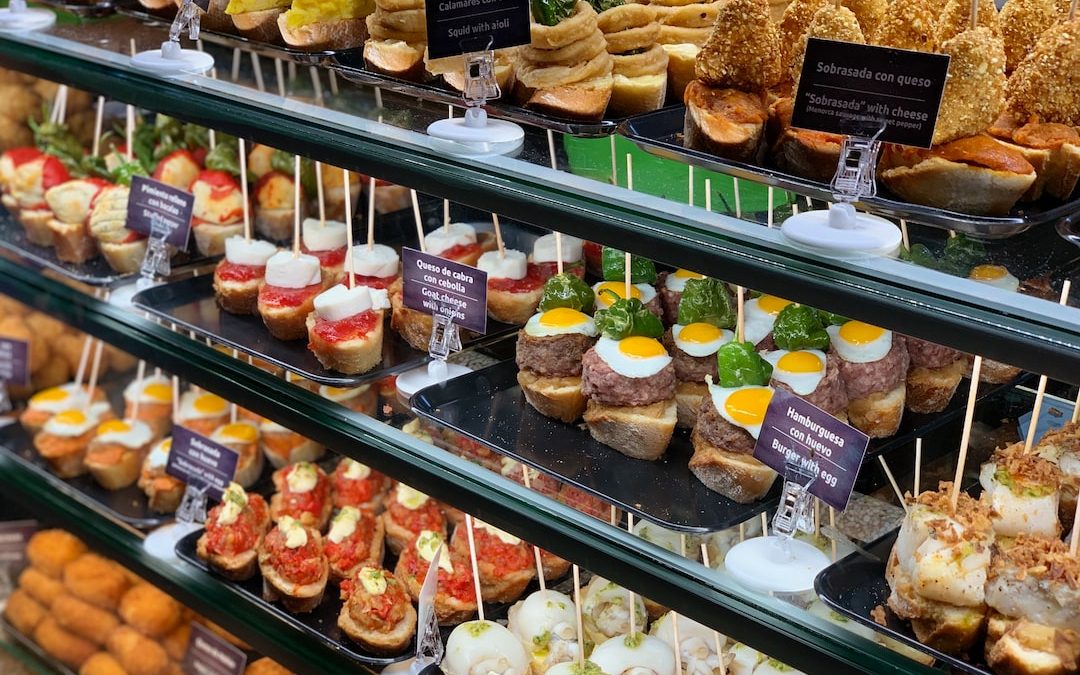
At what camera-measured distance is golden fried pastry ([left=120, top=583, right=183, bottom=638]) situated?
3391 millimetres

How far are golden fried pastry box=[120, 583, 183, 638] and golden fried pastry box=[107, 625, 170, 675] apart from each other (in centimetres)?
2

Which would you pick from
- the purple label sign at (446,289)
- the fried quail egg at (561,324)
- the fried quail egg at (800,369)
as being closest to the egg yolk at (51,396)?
the purple label sign at (446,289)

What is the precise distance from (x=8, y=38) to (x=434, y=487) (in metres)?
1.56

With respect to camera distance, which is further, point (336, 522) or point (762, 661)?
point (336, 522)

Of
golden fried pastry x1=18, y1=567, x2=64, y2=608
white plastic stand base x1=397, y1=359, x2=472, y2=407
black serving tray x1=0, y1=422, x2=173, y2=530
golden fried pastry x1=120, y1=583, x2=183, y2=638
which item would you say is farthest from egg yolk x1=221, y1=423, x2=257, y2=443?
white plastic stand base x1=397, y1=359, x2=472, y2=407

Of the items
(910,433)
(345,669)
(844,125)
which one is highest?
(844,125)

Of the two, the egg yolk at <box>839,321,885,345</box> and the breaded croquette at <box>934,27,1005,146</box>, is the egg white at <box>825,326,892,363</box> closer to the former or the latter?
the egg yolk at <box>839,321,885,345</box>

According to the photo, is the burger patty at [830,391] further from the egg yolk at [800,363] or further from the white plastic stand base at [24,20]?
the white plastic stand base at [24,20]

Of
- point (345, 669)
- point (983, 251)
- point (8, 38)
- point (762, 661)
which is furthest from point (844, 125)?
point (8, 38)

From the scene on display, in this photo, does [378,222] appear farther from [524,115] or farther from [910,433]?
[910,433]

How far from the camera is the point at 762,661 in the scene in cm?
236

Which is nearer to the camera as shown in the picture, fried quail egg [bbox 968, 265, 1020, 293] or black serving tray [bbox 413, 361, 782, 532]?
fried quail egg [bbox 968, 265, 1020, 293]

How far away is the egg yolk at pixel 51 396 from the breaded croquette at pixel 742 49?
2.40 m

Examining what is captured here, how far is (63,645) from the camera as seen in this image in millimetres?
3521
